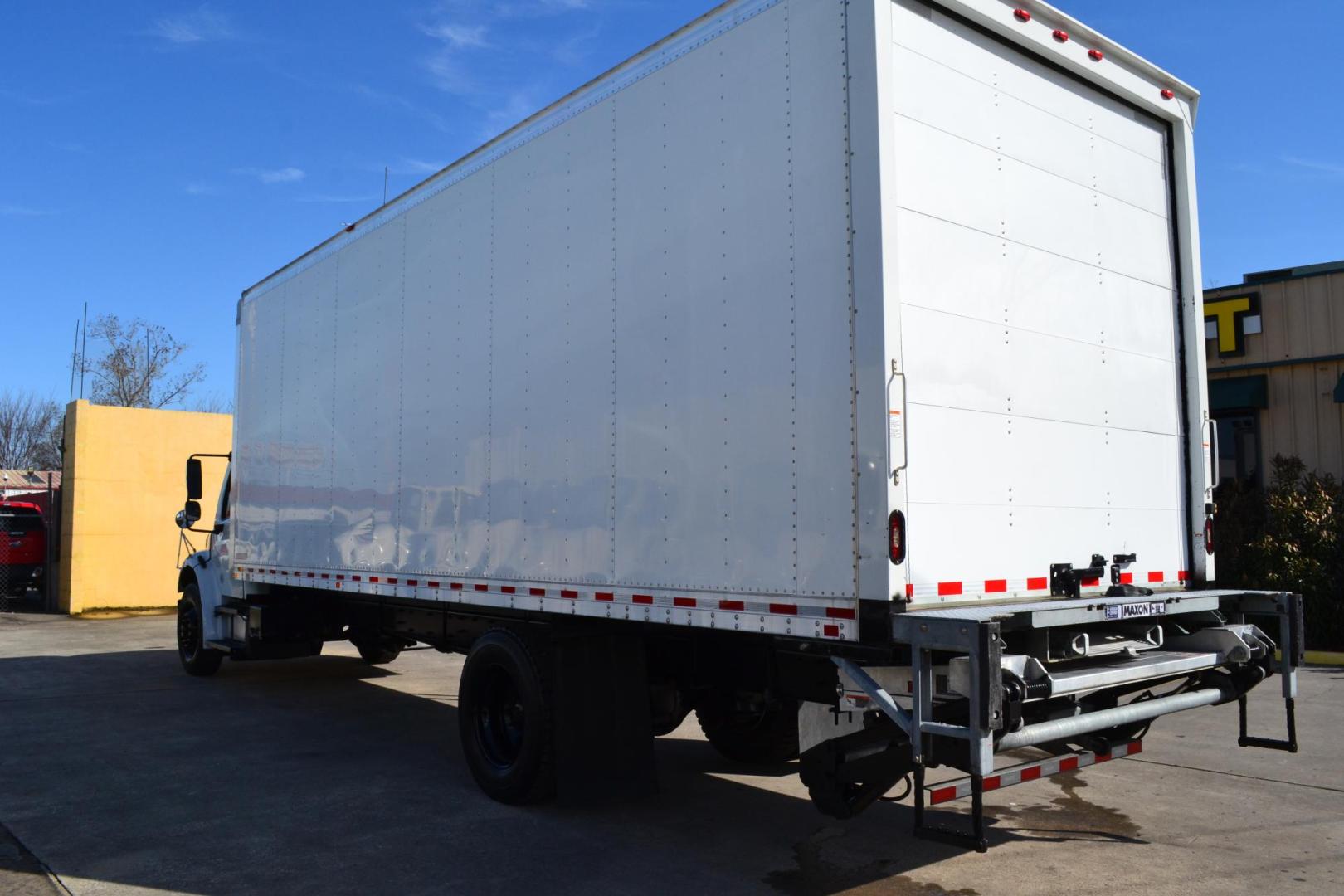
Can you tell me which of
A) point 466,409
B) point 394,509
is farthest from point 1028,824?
point 394,509

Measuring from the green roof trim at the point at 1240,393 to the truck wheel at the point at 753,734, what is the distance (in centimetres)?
1094

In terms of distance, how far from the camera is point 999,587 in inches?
185

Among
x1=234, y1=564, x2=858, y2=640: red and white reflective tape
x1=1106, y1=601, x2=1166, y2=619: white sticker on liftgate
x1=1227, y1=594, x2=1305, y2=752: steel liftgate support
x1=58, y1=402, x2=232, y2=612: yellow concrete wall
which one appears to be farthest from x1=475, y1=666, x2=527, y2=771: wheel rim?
x1=58, y1=402, x2=232, y2=612: yellow concrete wall

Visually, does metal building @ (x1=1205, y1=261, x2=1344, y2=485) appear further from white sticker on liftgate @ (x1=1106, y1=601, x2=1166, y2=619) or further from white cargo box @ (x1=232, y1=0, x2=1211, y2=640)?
white sticker on liftgate @ (x1=1106, y1=601, x2=1166, y2=619)

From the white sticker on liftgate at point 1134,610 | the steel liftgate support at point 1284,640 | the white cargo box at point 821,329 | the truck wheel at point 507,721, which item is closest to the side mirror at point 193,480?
the white cargo box at point 821,329

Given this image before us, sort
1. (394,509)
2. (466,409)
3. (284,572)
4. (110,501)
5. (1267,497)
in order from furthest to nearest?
(110,501), (1267,497), (284,572), (394,509), (466,409)

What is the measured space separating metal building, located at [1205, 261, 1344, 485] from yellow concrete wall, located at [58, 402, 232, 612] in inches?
733

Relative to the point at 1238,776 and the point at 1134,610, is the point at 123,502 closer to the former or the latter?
the point at 1238,776

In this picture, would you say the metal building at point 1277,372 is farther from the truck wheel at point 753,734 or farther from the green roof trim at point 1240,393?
the truck wheel at point 753,734

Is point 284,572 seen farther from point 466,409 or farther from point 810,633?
point 810,633

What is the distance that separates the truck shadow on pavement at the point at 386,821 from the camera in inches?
204

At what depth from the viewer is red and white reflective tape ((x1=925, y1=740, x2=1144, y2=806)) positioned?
168 inches

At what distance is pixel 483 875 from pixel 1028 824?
3105mm

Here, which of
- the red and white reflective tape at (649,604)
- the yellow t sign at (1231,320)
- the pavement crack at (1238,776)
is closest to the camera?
the red and white reflective tape at (649,604)
